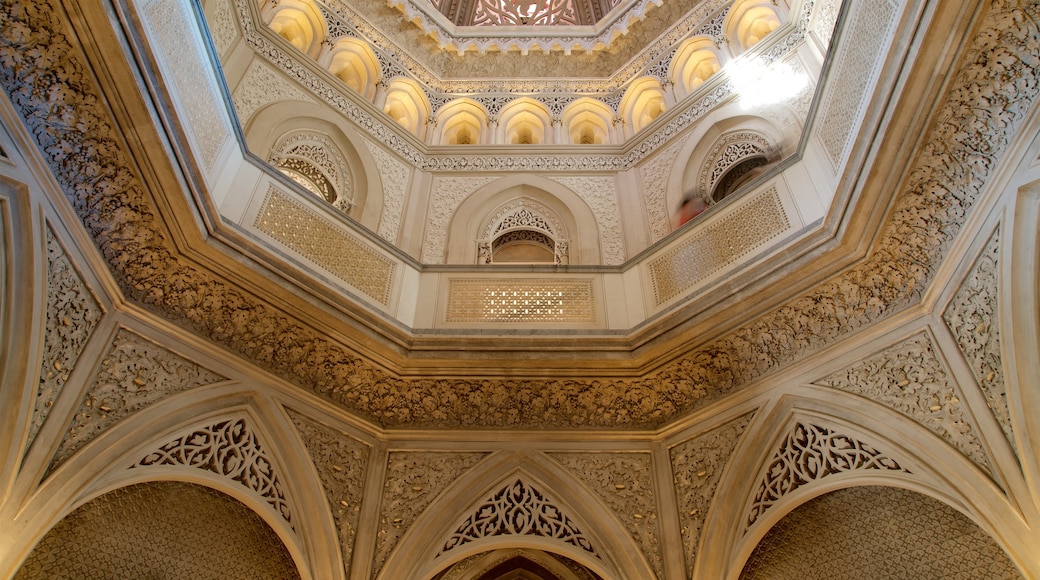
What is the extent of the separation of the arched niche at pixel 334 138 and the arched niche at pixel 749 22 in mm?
3845

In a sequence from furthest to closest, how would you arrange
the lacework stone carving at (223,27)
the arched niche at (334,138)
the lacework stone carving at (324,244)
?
1. the arched niche at (334,138)
2. the lacework stone carving at (223,27)
3. the lacework stone carving at (324,244)

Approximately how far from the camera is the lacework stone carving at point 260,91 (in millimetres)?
5102

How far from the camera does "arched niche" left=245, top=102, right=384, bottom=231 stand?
16.9 feet

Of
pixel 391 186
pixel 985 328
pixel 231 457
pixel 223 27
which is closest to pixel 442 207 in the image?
pixel 391 186

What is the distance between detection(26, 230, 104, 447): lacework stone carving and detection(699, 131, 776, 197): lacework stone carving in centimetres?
457

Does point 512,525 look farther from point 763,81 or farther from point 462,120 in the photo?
point 462,120

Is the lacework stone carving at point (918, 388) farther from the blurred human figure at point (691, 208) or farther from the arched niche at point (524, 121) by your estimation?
the arched niche at point (524, 121)

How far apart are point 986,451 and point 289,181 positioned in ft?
14.5

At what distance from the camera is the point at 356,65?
666 centimetres

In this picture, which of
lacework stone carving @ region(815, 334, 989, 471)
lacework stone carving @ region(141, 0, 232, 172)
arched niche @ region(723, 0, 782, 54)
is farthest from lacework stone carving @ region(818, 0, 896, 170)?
lacework stone carving @ region(141, 0, 232, 172)

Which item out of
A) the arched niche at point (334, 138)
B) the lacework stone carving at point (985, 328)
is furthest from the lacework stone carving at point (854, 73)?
the arched niche at point (334, 138)

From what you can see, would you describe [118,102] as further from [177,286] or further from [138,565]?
[138,565]

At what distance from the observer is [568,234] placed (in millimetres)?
5762

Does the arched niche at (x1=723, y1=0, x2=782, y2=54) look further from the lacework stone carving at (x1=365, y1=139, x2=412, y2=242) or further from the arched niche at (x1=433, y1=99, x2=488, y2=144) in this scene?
the lacework stone carving at (x1=365, y1=139, x2=412, y2=242)
